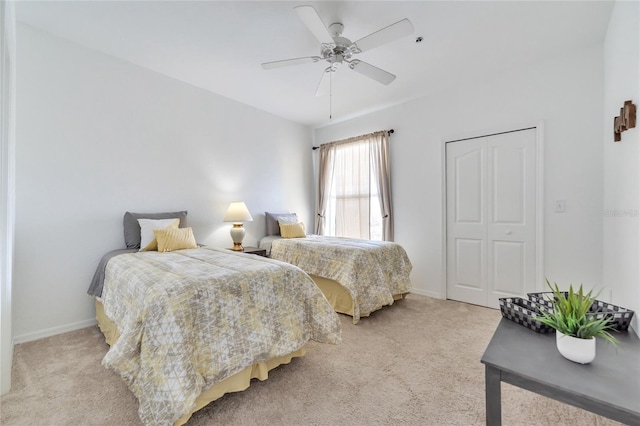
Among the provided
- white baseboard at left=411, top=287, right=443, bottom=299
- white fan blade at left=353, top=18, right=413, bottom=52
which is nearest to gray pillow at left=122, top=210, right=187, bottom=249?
white fan blade at left=353, top=18, right=413, bottom=52

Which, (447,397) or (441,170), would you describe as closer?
(447,397)

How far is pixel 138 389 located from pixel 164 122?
278cm

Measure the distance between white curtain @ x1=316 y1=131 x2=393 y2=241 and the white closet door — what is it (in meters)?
0.87

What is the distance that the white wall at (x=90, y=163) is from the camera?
7.71 feet

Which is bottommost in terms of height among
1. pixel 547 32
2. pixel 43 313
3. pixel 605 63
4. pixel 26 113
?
pixel 43 313

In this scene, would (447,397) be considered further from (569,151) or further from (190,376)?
(569,151)

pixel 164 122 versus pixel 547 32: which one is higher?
pixel 547 32

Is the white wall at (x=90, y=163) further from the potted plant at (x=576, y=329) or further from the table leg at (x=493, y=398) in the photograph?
the potted plant at (x=576, y=329)

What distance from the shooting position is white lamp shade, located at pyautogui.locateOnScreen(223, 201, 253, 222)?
3545mm

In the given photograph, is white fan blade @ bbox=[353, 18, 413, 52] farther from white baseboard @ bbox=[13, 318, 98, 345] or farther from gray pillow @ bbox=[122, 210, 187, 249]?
white baseboard @ bbox=[13, 318, 98, 345]

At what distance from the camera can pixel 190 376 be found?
1329 millimetres

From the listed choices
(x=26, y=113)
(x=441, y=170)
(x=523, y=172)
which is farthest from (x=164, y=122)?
(x=523, y=172)

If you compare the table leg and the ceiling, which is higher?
the ceiling

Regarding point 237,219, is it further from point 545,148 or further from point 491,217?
point 545,148
